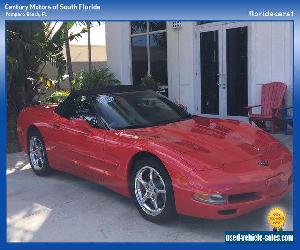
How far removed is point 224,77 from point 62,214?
6111 millimetres

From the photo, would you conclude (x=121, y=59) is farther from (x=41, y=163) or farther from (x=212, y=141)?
(x=212, y=141)

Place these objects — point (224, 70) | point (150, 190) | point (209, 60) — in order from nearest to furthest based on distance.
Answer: point (150, 190), point (224, 70), point (209, 60)

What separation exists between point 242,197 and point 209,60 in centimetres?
690

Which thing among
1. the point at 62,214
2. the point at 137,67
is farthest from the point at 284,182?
the point at 137,67

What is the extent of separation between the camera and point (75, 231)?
3820 millimetres

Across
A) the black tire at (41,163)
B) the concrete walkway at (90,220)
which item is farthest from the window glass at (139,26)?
the black tire at (41,163)

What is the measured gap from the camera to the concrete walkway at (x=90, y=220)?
11.8ft

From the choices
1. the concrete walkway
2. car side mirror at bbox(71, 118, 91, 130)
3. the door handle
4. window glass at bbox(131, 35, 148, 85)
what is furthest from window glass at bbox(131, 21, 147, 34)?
the concrete walkway

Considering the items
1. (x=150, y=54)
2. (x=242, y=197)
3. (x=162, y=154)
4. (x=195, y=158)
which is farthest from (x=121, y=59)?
(x=242, y=197)

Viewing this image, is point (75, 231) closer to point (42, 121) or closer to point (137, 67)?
point (42, 121)

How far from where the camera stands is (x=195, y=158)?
145 inches

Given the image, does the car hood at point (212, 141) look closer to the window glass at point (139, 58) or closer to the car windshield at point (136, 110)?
the car windshield at point (136, 110)

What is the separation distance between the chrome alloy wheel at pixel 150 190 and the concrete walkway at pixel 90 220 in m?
0.16
